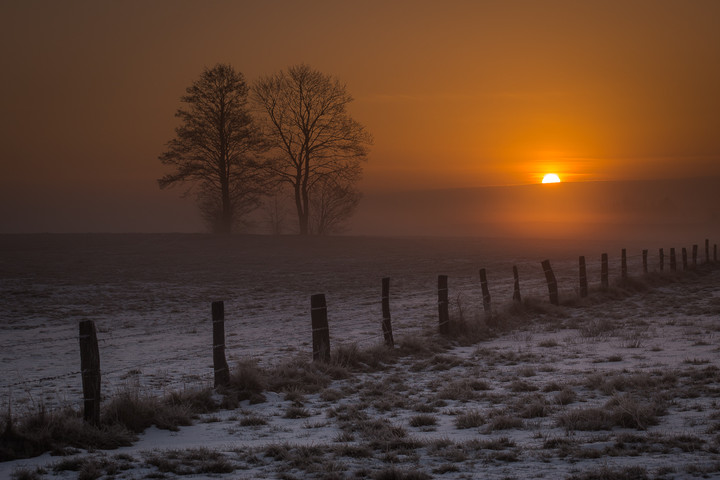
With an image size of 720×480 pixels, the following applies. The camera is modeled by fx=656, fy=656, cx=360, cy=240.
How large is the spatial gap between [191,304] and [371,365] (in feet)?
45.5

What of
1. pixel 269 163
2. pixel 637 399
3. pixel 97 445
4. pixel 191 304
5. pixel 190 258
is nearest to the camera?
pixel 97 445

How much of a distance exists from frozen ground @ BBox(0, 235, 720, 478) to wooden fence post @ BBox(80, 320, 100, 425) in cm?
75

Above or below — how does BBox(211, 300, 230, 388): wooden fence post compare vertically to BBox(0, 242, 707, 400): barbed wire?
above

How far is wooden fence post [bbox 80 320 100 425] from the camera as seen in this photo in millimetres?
7797

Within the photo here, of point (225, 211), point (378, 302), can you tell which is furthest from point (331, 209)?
point (378, 302)

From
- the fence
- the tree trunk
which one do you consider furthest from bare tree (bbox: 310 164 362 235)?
the fence

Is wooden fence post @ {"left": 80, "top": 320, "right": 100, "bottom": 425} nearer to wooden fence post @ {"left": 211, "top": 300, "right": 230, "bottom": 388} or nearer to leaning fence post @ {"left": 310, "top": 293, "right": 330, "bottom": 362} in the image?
wooden fence post @ {"left": 211, "top": 300, "right": 230, "bottom": 388}

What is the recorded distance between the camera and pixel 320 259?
1684 inches

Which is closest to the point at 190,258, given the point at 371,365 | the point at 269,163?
the point at 269,163

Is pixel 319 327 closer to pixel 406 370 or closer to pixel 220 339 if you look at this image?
pixel 406 370

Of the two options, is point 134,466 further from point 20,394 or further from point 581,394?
point 581,394

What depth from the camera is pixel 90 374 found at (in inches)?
311

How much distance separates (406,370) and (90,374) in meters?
5.80

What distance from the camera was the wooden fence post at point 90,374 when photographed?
7797 millimetres
